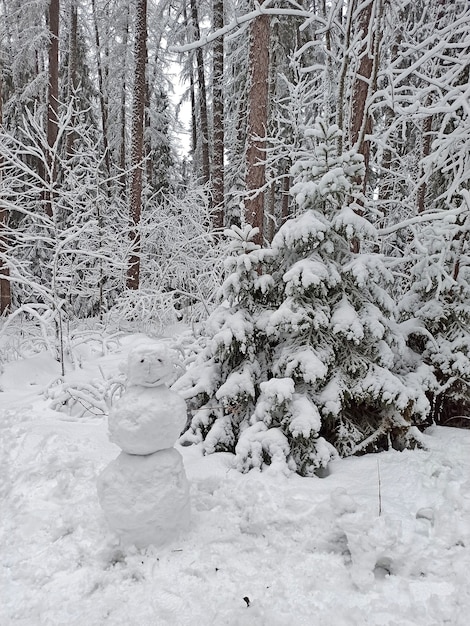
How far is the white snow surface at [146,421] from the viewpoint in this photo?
10.8ft

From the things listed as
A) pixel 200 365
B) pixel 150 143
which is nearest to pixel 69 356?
pixel 200 365

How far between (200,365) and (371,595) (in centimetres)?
296

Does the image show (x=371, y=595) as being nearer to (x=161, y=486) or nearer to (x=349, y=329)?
(x=161, y=486)

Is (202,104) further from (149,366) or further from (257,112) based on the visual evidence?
(149,366)

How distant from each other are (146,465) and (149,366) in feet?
2.46

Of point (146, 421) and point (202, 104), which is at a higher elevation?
point (202, 104)

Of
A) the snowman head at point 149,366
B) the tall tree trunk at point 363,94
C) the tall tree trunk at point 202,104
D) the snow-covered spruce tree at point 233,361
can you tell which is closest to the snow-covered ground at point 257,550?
the snow-covered spruce tree at point 233,361

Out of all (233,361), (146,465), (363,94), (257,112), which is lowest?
(146,465)

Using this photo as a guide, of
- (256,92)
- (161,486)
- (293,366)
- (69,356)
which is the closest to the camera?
(161,486)

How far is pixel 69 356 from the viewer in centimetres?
859

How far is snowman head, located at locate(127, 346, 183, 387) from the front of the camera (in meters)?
3.46

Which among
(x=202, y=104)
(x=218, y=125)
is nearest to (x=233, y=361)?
(x=218, y=125)

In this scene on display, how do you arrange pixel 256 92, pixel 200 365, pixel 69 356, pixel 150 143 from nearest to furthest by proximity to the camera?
pixel 200 365, pixel 256 92, pixel 69 356, pixel 150 143

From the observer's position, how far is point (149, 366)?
3451 millimetres
